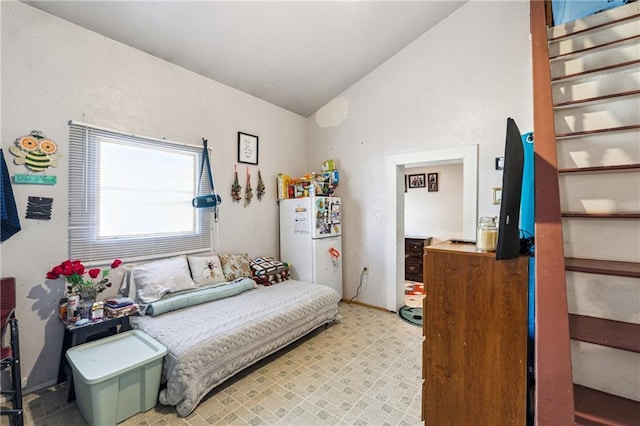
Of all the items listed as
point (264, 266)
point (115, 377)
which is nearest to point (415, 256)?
point (264, 266)

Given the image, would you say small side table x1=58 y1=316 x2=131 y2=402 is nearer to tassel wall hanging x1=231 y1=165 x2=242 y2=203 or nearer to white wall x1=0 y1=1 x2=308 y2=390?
white wall x1=0 y1=1 x2=308 y2=390

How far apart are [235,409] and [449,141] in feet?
10.8

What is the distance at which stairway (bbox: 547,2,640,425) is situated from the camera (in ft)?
3.77

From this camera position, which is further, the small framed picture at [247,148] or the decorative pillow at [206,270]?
the small framed picture at [247,148]

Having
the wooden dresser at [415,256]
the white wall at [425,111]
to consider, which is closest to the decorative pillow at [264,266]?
the white wall at [425,111]

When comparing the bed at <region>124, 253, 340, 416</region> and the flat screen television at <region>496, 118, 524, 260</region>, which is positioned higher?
the flat screen television at <region>496, 118, 524, 260</region>

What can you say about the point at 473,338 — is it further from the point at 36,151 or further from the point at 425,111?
the point at 36,151

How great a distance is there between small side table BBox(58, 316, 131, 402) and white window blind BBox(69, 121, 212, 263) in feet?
1.85

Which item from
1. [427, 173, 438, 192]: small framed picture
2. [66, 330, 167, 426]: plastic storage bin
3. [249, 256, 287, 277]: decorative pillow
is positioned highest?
[427, 173, 438, 192]: small framed picture

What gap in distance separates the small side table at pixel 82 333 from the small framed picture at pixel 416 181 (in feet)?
16.7

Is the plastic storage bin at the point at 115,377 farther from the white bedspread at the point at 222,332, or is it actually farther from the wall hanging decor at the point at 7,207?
the wall hanging decor at the point at 7,207

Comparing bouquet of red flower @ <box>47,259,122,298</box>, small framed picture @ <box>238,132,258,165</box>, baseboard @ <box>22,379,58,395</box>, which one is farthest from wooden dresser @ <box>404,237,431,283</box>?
baseboard @ <box>22,379,58,395</box>

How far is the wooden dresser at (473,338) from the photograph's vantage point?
1223mm

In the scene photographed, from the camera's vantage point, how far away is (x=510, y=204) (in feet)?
3.87
